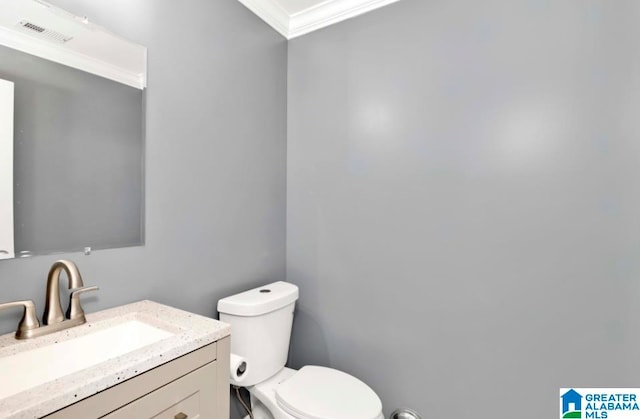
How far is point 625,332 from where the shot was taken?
1.17m

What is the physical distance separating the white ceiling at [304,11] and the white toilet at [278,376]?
1556 millimetres

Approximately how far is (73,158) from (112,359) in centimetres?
70

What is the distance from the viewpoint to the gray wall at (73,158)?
0.93 meters

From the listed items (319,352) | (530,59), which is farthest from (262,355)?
(530,59)

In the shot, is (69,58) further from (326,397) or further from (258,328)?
(326,397)

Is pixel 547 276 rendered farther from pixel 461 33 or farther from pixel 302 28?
pixel 302 28

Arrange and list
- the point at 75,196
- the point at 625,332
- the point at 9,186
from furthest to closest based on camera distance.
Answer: the point at 625,332, the point at 75,196, the point at 9,186

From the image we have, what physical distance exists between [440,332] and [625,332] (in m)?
0.68

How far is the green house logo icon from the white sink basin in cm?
157

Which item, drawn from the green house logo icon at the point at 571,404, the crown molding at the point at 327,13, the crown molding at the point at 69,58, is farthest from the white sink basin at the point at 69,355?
the crown molding at the point at 327,13

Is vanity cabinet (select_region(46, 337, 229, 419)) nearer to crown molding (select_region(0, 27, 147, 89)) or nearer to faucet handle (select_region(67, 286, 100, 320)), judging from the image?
faucet handle (select_region(67, 286, 100, 320))

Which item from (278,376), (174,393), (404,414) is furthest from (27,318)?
(404,414)

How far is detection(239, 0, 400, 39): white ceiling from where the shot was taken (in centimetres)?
168

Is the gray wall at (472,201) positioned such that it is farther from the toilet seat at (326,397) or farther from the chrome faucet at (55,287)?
the chrome faucet at (55,287)
